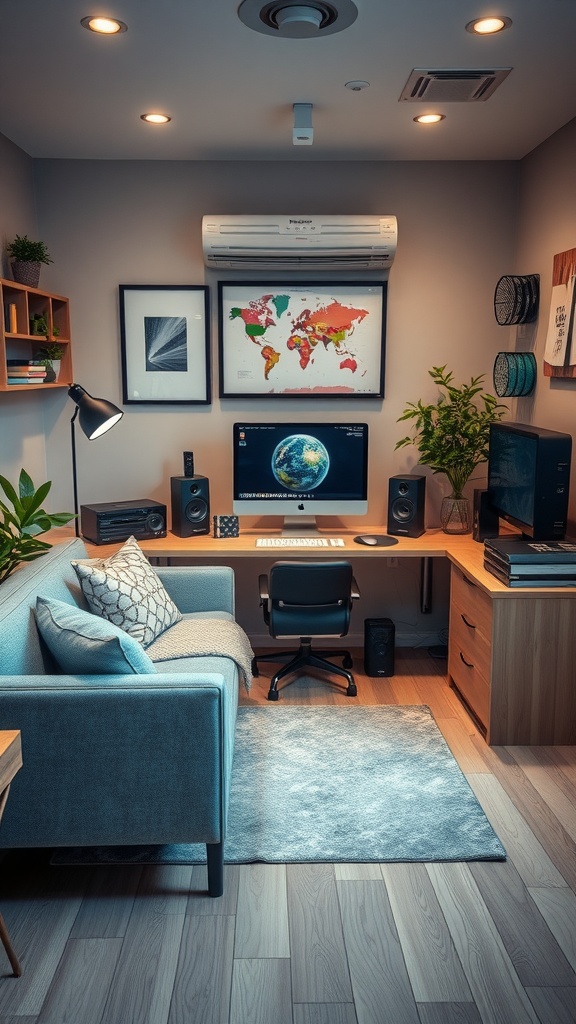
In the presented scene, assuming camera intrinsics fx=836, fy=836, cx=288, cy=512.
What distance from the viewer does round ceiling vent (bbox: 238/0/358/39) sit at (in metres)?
2.30

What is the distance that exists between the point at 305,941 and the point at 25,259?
9.51 ft

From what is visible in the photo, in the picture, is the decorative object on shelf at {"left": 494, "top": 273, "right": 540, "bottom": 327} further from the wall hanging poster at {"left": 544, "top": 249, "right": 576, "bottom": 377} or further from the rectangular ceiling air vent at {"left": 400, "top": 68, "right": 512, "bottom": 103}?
the rectangular ceiling air vent at {"left": 400, "top": 68, "right": 512, "bottom": 103}

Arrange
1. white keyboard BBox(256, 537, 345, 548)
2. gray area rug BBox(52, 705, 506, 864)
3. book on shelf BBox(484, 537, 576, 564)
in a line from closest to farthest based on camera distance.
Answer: gray area rug BBox(52, 705, 506, 864)
book on shelf BBox(484, 537, 576, 564)
white keyboard BBox(256, 537, 345, 548)

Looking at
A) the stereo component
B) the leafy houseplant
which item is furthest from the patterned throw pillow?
the stereo component

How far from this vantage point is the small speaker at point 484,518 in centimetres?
383

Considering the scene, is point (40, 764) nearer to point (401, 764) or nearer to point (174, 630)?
point (174, 630)

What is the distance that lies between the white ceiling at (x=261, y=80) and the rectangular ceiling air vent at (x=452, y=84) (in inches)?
1.4

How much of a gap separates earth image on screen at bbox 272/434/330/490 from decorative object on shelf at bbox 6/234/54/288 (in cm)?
135

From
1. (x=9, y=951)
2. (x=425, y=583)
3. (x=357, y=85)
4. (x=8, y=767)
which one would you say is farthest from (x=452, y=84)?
(x=9, y=951)

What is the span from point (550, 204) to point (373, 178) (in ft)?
2.93

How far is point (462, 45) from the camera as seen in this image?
263 cm

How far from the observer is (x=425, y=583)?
4.41 metres

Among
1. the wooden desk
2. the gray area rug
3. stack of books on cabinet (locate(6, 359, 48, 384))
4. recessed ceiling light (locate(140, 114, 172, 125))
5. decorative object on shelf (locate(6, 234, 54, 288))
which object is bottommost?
the gray area rug

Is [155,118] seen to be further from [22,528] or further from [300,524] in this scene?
[300,524]
